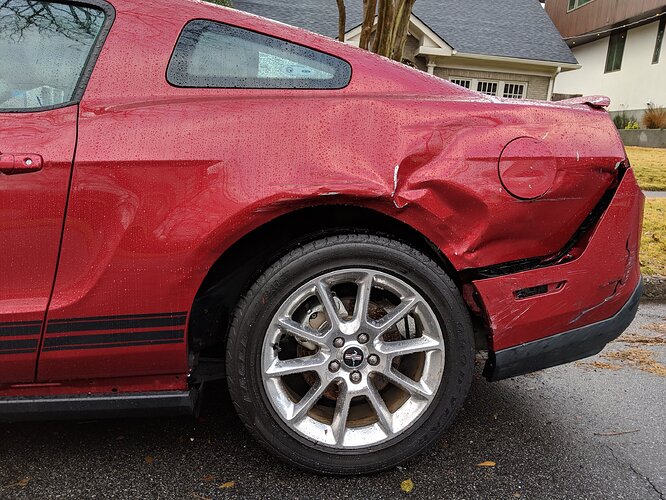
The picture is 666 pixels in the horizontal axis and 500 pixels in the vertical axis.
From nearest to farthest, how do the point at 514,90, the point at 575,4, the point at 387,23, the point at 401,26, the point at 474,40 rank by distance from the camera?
the point at 387,23, the point at 401,26, the point at 474,40, the point at 514,90, the point at 575,4

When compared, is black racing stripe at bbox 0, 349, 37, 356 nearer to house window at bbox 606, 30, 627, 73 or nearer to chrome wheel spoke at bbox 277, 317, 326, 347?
chrome wheel spoke at bbox 277, 317, 326, 347

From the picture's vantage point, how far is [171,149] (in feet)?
5.64

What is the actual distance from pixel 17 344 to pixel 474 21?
17.2 metres

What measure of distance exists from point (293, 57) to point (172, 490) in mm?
1550

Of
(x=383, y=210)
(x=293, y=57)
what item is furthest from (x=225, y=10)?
(x=383, y=210)

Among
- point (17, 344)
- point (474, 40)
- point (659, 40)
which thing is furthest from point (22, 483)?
point (659, 40)

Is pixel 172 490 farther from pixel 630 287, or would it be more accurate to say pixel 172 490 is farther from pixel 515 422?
pixel 630 287

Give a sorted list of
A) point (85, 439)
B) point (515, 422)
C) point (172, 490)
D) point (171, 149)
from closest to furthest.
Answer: point (171, 149)
point (172, 490)
point (85, 439)
point (515, 422)

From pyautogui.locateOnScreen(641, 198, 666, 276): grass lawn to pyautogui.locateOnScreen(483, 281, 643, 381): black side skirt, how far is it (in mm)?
2621

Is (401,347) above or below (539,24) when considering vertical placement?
below

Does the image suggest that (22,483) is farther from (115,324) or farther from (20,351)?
(115,324)

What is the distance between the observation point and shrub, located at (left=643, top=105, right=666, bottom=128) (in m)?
17.6

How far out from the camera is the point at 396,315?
187 centimetres

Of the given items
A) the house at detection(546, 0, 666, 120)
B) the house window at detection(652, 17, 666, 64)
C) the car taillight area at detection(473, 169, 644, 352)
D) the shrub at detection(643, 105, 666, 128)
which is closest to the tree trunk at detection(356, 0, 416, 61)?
the car taillight area at detection(473, 169, 644, 352)
